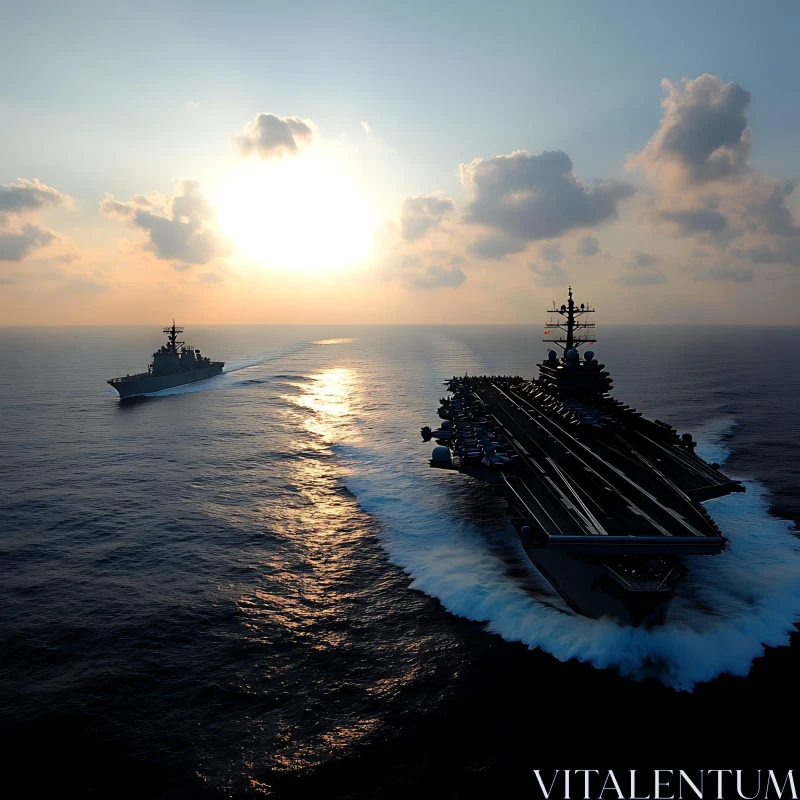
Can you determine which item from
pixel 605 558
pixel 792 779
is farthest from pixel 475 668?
pixel 792 779

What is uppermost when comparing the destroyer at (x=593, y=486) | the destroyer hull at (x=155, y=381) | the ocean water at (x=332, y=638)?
the destroyer hull at (x=155, y=381)

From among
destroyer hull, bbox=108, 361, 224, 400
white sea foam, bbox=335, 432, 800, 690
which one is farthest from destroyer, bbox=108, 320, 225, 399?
white sea foam, bbox=335, 432, 800, 690

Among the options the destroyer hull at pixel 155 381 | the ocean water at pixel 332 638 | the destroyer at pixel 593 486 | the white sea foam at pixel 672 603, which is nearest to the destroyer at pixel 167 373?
the destroyer hull at pixel 155 381

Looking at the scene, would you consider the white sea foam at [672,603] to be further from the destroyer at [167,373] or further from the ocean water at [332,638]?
the destroyer at [167,373]

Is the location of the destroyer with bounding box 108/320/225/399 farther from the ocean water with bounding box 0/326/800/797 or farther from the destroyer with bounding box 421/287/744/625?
the destroyer with bounding box 421/287/744/625

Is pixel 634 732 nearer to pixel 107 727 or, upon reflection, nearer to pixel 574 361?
pixel 107 727
